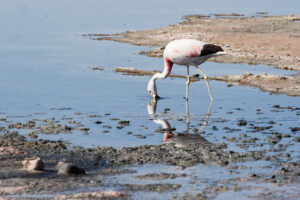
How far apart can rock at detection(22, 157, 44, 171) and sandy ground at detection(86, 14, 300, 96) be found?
8637 millimetres

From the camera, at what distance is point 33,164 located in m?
9.79

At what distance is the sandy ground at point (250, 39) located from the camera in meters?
18.8

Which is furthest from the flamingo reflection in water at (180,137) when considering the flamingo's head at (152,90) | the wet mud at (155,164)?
the flamingo's head at (152,90)

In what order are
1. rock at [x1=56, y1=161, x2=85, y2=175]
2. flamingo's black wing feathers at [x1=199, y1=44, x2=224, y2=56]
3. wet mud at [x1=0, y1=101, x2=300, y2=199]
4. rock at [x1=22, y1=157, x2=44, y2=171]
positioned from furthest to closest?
flamingo's black wing feathers at [x1=199, y1=44, x2=224, y2=56] < rock at [x1=22, y1=157, x2=44, y2=171] < rock at [x1=56, y1=161, x2=85, y2=175] < wet mud at [x1=0, y1=101, x2=300, y2=199]

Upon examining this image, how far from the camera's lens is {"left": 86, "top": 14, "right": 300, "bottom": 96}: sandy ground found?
61.5 ft

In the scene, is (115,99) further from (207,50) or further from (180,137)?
(180,137)

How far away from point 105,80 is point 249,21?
598 inches

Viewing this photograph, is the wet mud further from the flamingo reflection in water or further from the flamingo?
the flamingo

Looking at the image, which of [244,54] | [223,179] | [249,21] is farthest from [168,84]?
[249,21]

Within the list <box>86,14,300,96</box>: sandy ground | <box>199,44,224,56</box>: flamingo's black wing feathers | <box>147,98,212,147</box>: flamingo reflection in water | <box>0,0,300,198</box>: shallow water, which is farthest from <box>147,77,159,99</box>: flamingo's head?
<box>86,14,300,96</box>: sandy ground

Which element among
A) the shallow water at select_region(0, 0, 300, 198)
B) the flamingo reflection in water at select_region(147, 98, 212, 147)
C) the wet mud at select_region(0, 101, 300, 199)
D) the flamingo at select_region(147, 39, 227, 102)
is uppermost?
the flamingo at select_region(147, 39, 227, 102)

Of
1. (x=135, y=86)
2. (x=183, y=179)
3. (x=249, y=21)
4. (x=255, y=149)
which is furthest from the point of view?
(x=249, y=21)

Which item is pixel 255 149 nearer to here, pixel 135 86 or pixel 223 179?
pixel 223 179

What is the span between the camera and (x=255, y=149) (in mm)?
11281
